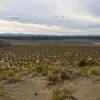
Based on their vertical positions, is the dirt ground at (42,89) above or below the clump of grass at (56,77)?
below

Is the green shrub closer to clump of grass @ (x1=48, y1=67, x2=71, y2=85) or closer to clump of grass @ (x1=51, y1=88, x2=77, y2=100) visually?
clump of grass @ (x1=51, y1=88, x2=77, y2=100)

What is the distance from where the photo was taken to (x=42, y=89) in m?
9.34

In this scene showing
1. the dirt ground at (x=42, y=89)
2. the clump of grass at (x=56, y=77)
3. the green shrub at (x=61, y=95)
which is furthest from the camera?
the clump of grass at (x=56, y=77)

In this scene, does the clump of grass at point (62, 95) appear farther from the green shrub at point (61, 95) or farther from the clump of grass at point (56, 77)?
the clump of grass at point (56, 77)

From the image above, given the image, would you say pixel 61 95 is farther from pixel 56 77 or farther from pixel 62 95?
pixel 56 77

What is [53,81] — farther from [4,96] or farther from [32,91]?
[4,96]

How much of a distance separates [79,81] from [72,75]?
127 cm

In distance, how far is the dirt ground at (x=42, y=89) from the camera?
8055 mm

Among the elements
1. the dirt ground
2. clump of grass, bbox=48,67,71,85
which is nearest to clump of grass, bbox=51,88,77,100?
the dirt ground

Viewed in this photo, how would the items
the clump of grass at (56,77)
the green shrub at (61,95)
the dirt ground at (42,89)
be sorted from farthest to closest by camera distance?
1. the clump of grass at (56,77)
2. the dirt ground at (42,89)
3. the green shrub at (61,95)

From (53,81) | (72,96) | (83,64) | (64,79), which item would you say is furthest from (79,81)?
(83,64)

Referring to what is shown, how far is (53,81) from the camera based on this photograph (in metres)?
10.6

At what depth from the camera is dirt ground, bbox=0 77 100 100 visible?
805cm

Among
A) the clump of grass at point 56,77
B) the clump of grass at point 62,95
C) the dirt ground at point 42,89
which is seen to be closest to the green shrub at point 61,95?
the clump of grass at point 62,95
